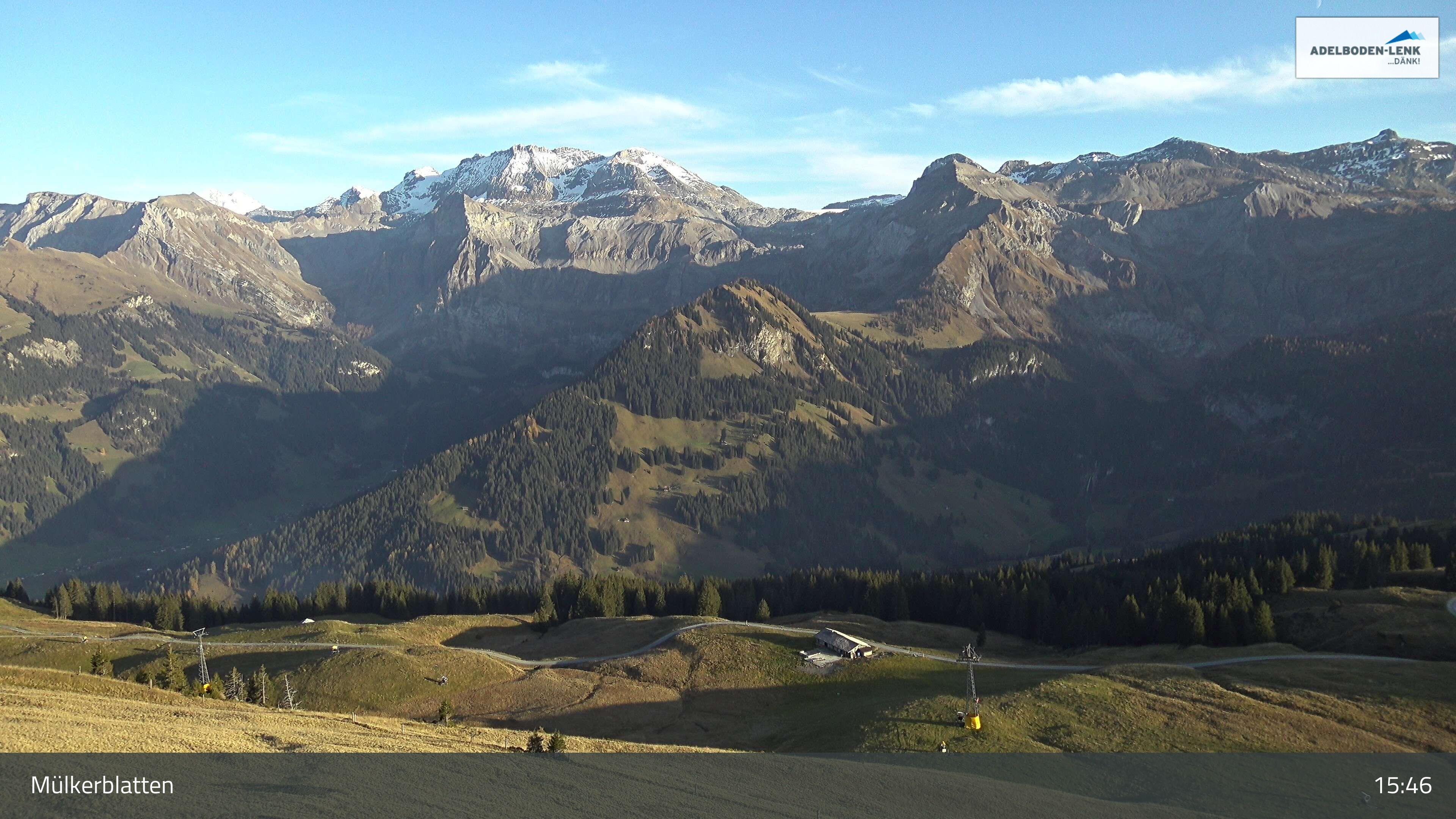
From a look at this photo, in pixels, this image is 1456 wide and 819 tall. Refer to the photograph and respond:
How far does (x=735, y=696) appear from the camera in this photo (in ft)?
366

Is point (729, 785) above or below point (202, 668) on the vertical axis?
above

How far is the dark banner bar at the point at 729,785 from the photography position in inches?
1738

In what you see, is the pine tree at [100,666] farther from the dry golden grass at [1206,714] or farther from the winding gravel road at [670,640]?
the dry golden grass at [1206,714]

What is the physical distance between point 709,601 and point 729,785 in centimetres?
11138

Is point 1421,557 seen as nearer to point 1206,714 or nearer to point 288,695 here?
point 1206,714

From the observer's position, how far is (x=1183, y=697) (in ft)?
301

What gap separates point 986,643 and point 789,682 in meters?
43.4

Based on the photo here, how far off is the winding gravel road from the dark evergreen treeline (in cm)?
1755

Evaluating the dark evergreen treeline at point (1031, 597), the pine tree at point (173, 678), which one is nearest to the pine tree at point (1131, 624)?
the dark evergreen treeline at point (1031, 597)

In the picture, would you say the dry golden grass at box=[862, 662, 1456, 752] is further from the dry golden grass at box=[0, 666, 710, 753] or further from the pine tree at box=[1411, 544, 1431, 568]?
the pine tree at box=[1411, 544, 1431, 568]

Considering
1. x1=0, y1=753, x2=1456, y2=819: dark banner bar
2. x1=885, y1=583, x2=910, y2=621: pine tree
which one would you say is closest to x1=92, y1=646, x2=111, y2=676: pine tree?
x1=0, y1=753, x2=1456, y2=819: dark banner bar

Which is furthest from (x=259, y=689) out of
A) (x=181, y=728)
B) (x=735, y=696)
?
(x=181, y=728)

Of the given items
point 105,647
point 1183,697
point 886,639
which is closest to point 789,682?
point 886,639

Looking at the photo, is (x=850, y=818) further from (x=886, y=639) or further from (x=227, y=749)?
(x=886, y=639)
